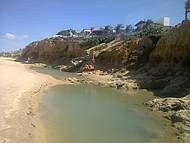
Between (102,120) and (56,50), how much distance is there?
4942 cm

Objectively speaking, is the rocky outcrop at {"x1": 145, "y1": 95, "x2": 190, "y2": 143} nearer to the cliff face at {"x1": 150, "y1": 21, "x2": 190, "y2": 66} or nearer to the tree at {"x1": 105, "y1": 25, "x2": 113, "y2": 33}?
the cliff face at {"x1": 150, "y1": 21, "x2": 190, "y2": 66}

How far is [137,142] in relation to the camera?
38.6 ft

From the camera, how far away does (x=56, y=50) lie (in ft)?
208

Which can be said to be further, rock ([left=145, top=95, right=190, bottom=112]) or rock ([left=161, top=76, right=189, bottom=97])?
rock ([left=161, top=76, right=189, bottom=97])

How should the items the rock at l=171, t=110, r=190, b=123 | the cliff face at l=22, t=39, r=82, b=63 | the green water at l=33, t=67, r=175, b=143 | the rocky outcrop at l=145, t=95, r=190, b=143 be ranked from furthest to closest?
the cliff face at l=22, t=39, r=82, b=63 → the rock at l=171, t=110, r=190, b=123 → the rocky outcrop at l=145, t=95, r=190, b=143 → the green water at l=33, t=67, r=175, b=143

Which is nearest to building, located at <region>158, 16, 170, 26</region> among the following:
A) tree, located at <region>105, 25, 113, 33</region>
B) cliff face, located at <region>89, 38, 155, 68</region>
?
tree, located at <region>105, 25, 113, 33</region>

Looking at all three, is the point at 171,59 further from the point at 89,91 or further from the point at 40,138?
the point at 40,138

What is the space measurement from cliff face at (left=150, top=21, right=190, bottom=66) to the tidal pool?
8941 mm

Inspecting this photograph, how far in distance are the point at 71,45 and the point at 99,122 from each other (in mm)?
44027

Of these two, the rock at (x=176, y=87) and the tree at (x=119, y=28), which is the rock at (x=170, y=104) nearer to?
the rock at (x=176, y=87)

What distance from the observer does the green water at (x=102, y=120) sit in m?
12.1

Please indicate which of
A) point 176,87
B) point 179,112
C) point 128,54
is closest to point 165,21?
point 128,54

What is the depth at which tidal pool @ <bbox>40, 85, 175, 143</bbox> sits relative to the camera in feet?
39.8

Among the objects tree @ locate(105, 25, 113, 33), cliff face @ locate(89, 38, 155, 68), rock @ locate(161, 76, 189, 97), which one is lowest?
rock @ locate(161, 76, 189, 97)
